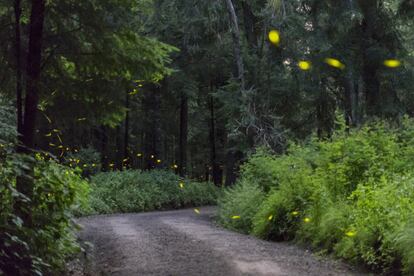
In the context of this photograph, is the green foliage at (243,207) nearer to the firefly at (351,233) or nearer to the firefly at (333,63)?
the firefly at (351,233)

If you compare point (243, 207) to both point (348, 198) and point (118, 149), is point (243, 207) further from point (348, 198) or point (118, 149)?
point (118, 149)

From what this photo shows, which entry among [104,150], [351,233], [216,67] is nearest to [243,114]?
[216,67]

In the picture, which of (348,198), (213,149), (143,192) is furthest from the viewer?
(213,149)

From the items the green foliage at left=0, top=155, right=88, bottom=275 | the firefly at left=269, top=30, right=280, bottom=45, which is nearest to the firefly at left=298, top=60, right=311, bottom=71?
the firefly at left=269, top=30, right=280, bottom=45

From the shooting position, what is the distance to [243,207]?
46.8 ft

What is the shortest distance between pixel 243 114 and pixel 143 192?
7.13m

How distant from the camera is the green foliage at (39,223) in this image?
5.43 m

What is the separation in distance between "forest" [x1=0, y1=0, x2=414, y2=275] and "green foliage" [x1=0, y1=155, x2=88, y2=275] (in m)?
0.02

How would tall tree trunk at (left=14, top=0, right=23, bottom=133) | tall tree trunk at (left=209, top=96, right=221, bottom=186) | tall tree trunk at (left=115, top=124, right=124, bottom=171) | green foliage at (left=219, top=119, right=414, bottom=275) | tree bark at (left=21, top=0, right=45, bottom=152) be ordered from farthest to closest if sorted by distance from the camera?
tall tree trunk at (left=115, top=124, right=124, bottom=171), tall tree trunk at (left=209, top=96, right=221, bottom=186), green foliage at (left=219, top=119, right=414, bottom=275), tree bark at (left=21, top=0, right=45, bottom=152), tall tree trunk at (left=14, top=0, right=23, bottom=133)

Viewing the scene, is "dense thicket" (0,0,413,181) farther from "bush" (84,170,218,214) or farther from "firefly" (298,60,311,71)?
"bush" (84,170,218,214)

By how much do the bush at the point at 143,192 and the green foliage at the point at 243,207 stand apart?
627cm

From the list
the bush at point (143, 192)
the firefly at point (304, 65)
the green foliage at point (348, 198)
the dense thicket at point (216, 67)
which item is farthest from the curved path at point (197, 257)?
the firefly at point (304, 65)

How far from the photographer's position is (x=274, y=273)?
23.9 feet

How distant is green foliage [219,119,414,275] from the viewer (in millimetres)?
7598
